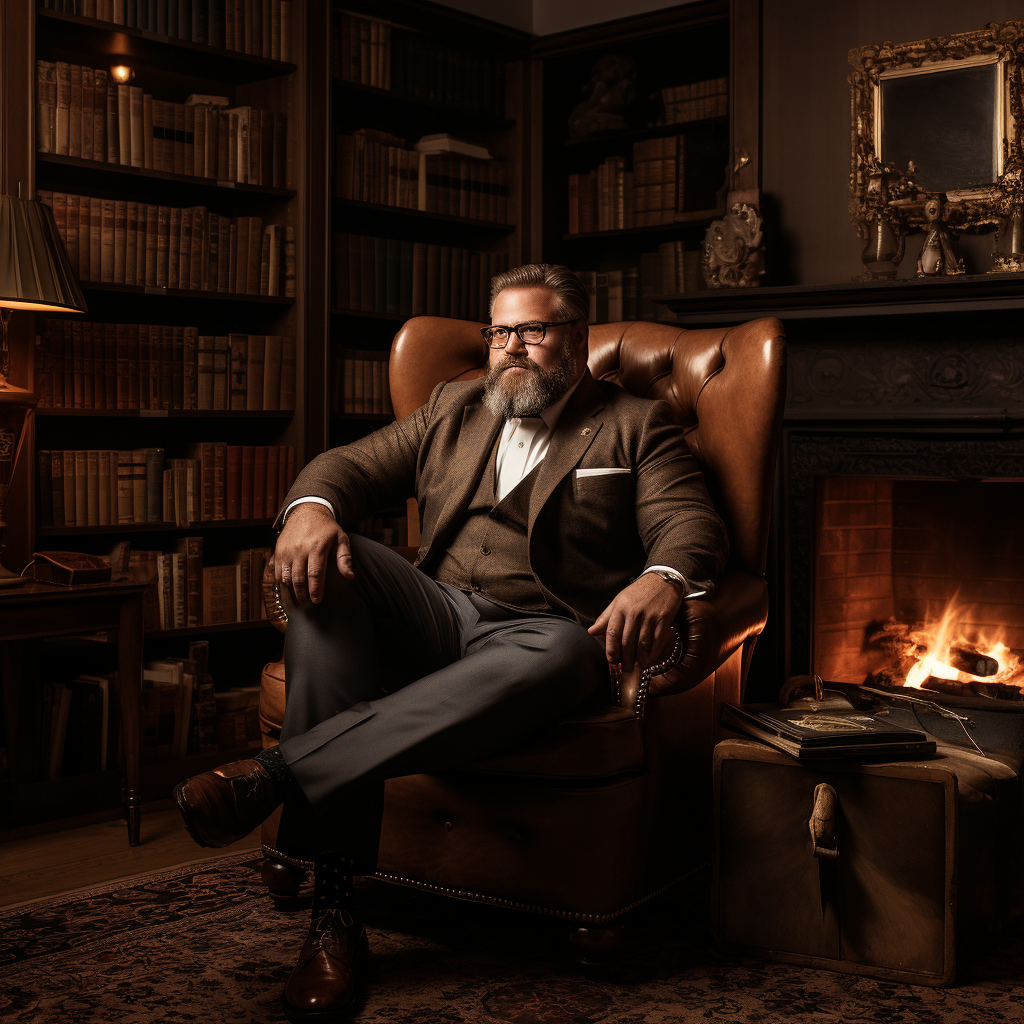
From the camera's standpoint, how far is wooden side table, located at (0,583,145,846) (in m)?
2.65

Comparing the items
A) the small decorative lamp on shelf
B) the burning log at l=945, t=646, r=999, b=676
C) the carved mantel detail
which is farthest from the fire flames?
the small decorative lamp on shelf

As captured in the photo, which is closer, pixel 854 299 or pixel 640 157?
pixel 854 299

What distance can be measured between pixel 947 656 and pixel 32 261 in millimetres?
2592

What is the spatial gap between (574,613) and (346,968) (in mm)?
709

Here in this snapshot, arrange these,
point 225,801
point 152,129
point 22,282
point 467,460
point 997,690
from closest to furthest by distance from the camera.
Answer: point 225,801, point 467,460, point 22,282, point 997,690, point 152,129

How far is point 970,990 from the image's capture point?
6.27ft

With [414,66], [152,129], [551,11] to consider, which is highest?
[551,11]

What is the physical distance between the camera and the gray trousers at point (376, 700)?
5.96ft

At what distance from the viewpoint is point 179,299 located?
141 inches

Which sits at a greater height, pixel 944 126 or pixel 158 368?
pixel 944 126

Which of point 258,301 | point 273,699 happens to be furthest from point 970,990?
point 258,301

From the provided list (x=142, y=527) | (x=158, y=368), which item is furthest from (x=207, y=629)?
(x=158, y=368)

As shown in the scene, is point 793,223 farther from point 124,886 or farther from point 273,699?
point 124,886

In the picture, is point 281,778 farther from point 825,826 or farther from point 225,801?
point 825,826
